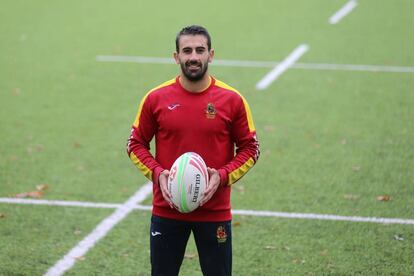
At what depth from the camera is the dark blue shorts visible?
5145 mm

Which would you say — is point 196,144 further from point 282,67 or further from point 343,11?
point 343,11

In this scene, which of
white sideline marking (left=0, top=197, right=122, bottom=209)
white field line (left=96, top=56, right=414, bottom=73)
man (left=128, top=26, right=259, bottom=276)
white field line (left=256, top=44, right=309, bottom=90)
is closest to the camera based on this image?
man (left=128, top=26, right=259, bottom=276)

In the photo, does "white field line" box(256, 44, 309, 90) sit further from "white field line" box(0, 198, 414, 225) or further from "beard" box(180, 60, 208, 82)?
"beard" box(180, 60, 208, 82)

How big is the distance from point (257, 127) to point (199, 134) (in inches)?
258

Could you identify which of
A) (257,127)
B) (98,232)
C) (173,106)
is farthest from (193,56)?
(257,127)

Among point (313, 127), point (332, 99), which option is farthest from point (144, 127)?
point (332, 99)

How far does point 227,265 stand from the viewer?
524cm

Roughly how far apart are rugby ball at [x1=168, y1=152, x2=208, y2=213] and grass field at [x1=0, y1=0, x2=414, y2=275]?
2.03 meters

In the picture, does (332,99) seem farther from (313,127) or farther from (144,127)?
(144,127)

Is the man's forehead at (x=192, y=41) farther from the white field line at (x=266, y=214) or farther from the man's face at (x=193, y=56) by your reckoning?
the white field line at (x=266, y=214)

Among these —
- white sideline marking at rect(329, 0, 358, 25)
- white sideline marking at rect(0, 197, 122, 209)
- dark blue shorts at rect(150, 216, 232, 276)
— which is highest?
white sideline marking at rect(329, 0, 358, 25)

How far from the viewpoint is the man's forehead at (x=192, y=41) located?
4.93 m

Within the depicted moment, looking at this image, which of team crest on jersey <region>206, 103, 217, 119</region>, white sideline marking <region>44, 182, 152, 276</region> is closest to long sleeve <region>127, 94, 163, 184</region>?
team crest on jersey <region>206, 103, 217, 119</region>

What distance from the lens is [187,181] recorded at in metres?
4.89
